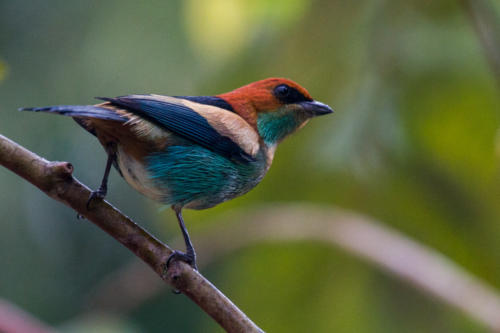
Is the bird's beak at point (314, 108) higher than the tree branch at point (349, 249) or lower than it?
higher

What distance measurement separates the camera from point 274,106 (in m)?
3.34

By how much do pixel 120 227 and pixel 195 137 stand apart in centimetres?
70

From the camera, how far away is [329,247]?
13.2 feet

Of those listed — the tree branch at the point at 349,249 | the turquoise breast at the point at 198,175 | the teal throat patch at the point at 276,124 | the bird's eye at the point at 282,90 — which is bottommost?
the tree branch at the point at 349,249

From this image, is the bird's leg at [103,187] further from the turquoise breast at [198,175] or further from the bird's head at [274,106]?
the bird's head at [274,106]

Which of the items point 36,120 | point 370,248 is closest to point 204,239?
point 370,248

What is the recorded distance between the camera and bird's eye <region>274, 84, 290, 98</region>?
329 cm

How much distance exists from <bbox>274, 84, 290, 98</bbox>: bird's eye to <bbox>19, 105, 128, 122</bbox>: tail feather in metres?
0.99

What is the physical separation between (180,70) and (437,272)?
555cm

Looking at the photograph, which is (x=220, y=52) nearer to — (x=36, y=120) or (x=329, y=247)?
(x=329, y=247)

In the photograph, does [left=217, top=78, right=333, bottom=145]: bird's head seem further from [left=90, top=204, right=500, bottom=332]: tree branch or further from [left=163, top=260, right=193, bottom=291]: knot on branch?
[left=163, top=260, right=193, bottom=291]: knot on branch

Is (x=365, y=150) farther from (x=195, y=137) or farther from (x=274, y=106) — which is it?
(x=195, y=137)

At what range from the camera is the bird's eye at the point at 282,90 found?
3.29 metres

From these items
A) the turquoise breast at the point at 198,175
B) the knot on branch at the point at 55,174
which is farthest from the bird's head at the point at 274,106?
the knot on branch at the point at 55,174
